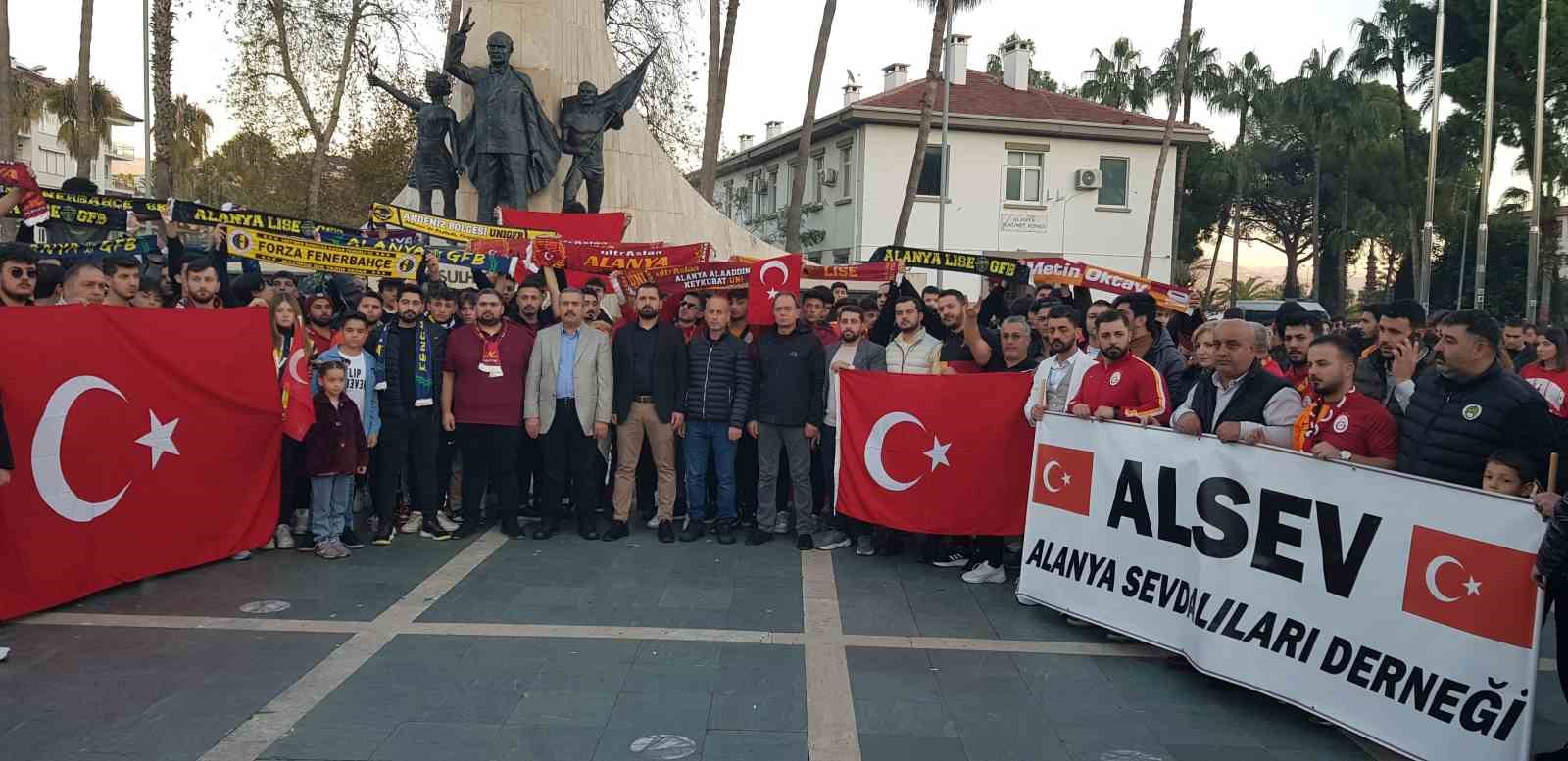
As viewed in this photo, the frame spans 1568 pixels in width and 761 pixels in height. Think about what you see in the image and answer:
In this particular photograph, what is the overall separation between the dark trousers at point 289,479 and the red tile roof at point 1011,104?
27.9 metres

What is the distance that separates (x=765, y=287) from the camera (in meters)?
8.24

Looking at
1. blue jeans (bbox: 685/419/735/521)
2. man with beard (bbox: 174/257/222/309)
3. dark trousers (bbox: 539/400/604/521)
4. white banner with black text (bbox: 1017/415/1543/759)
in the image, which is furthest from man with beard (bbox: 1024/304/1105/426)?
man with beard (bbox: 174/257/222/309)

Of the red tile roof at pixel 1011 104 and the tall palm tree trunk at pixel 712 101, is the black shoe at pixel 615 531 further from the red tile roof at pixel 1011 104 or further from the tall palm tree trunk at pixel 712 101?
the red tile roof at pixel 1011 104

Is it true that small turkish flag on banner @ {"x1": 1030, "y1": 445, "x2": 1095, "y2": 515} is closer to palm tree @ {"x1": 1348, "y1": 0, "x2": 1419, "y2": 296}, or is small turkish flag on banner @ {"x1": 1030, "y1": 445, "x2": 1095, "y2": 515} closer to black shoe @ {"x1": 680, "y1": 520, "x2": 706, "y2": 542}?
black shoe @ {"x1": 680, "y1": 520, "x2": 706, "y2": 542}

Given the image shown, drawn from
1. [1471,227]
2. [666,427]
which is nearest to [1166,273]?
[1471,227]

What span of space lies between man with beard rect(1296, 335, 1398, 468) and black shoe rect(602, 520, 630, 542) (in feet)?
15.3

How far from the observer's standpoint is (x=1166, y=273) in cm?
3525

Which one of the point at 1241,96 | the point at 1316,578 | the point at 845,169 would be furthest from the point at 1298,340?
the point at 1241,96

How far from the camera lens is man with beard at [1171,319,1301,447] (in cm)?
523

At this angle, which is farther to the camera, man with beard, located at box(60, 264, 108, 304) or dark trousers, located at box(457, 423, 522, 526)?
dark trousers, located at box(457, 423, 522, 526)

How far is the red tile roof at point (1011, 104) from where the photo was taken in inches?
1367

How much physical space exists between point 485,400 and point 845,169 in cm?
2835

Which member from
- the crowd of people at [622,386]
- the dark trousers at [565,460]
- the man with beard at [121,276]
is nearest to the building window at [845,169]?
the crowd of people at [622,386]

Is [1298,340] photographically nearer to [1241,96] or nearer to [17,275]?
[17,275]
